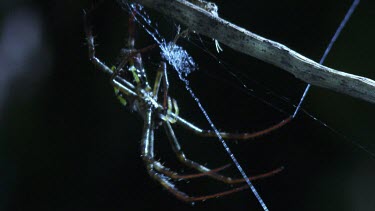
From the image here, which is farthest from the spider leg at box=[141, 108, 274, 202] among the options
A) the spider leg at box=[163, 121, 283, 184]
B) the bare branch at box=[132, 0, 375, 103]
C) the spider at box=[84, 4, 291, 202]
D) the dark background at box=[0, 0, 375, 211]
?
the dark background at box=[0, 0, 375, 211]

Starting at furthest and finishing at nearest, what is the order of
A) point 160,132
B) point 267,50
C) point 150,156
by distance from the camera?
1. point 160,132
2. point 150,156
3. point 267,50

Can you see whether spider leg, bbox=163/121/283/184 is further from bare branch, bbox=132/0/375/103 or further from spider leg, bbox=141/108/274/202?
bare branch, bbox=132/0/375/103

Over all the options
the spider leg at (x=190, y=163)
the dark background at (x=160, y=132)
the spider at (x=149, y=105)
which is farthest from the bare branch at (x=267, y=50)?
the dark background at (x=160, y=132)

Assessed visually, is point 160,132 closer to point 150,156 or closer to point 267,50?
point 150,156

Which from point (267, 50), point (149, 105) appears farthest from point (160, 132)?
point (267, 50)

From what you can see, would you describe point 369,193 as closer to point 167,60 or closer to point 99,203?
point 167,60

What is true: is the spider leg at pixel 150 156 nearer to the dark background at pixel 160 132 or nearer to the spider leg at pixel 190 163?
the spider leg at pixel 190 163
